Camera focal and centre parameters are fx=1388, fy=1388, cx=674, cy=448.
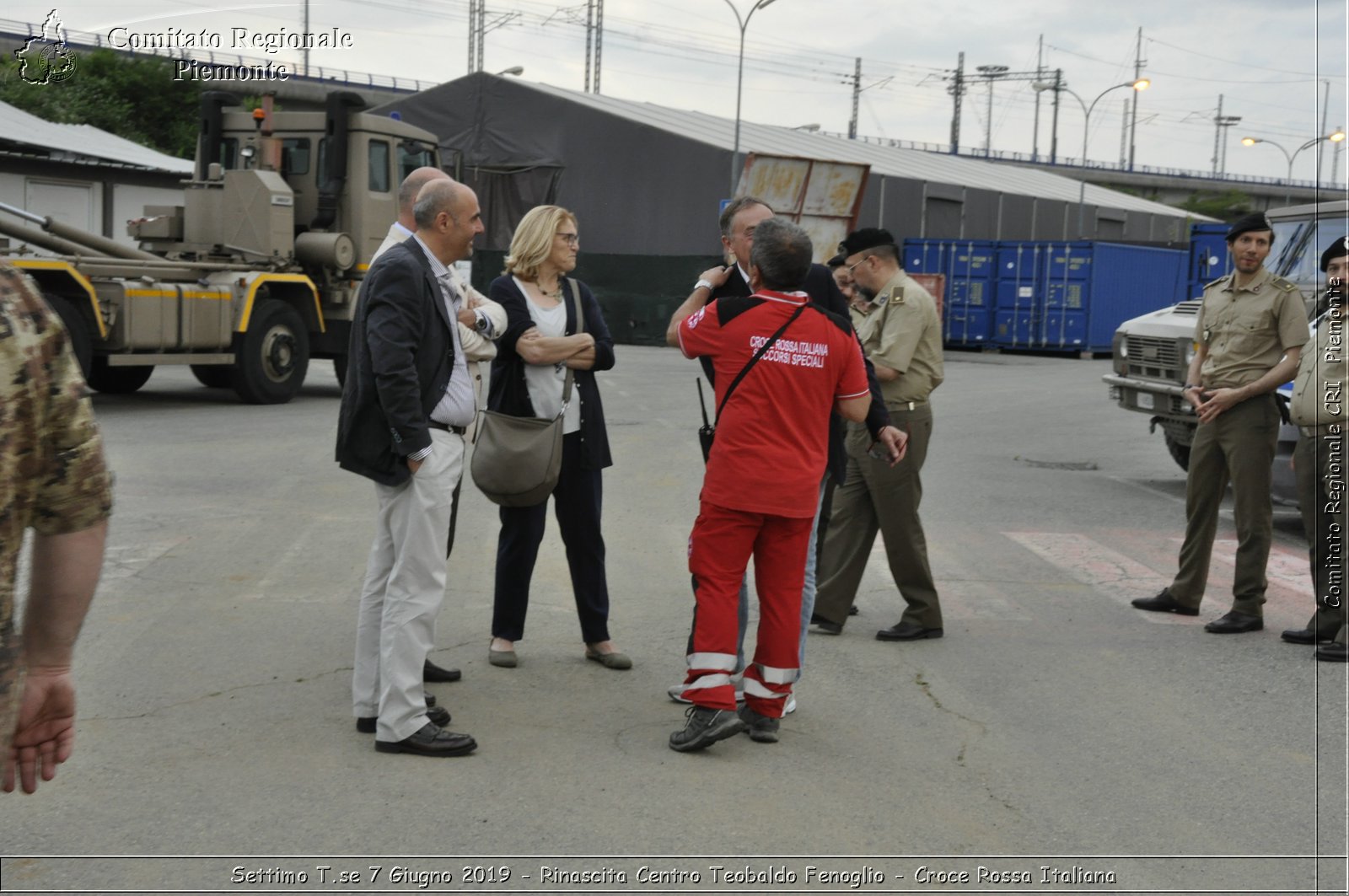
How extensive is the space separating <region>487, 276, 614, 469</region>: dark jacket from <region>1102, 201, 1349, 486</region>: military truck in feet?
20.5

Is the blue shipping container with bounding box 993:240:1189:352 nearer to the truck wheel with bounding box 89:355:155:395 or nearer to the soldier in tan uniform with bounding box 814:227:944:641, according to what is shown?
the truck wheel with bounding box 89:355:155:395

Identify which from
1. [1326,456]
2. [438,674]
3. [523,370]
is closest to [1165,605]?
[1326,456]

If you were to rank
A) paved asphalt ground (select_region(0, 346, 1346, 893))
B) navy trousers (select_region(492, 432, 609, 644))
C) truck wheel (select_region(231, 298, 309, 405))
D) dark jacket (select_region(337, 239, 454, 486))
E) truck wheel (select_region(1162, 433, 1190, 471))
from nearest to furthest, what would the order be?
paved asphalt ground (select_region(0, 346, 1346, 893))
dark jacket (select_region(337, 239, 454, 486))
navy trousers (select_region(492, 432, 609, 644))
truck wheel (select_region(1162, 433, 1190, 471))
truck wheel (select_region(231, 298, 309, 405))

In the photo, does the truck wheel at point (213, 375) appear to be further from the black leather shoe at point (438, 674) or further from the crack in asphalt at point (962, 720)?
the crack in asphalt at point (962, 720)

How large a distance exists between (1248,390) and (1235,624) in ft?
3.80

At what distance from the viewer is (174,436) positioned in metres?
13.5

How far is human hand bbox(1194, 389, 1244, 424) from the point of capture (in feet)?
22.8

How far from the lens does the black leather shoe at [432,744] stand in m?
4.62

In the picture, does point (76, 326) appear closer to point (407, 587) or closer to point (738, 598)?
point (407, 587)

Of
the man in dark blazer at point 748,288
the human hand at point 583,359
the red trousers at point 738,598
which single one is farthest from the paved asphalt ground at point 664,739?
the human hand at point 583,359

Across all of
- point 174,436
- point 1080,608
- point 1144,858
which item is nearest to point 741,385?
point 1144,858

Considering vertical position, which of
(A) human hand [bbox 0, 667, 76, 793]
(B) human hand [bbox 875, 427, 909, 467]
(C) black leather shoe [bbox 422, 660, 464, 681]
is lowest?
(C) black leather shoe [bbox 422, 660, 464, 681]

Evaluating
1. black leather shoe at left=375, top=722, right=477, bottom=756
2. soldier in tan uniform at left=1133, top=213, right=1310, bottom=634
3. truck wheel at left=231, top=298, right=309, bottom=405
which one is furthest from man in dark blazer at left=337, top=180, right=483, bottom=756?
truck wheel at left=231, top=298, right=309, bottom=405

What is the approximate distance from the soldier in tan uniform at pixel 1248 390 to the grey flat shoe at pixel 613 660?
9.91 feet
